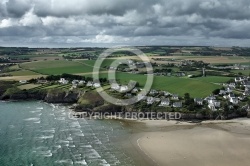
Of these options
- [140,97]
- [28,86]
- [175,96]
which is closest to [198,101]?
[175,96]

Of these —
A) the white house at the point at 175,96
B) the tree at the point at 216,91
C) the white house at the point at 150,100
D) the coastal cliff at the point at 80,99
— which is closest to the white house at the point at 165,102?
the white house at the point at 150,100

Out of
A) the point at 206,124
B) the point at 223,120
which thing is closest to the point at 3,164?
the point at 206,124

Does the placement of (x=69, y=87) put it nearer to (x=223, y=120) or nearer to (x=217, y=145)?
(x=223, y=120)

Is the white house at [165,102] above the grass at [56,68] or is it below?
below

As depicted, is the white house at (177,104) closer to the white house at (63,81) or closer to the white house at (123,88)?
the white house at (123,88)

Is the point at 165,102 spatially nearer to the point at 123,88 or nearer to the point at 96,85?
the point at 123,88

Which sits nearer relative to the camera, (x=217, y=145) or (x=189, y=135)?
(x=217, y=145)
